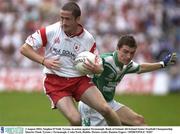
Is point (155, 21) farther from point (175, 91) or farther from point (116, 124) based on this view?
point (116, 124)

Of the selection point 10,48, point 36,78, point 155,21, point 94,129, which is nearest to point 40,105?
point 36,78

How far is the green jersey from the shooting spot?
499 inches

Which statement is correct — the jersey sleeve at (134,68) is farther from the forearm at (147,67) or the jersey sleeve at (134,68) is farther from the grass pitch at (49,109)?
the grass pitch at (49,109)

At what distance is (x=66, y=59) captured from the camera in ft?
40.1

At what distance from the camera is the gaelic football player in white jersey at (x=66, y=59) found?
1196 centimetres

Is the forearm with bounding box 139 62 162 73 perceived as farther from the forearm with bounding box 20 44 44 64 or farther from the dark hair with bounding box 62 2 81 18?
the forearm with bounding box 20 44 44 64

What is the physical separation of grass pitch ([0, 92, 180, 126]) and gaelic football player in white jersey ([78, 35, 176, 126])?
5103mm

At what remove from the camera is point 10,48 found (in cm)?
2778

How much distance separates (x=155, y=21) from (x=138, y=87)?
3302mm

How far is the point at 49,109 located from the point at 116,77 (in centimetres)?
989

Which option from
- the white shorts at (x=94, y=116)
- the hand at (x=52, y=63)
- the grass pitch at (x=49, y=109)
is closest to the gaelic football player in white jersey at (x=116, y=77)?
the white shorts at (x=94, y=116)

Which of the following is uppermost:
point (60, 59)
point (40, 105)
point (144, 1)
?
point (144, 1)

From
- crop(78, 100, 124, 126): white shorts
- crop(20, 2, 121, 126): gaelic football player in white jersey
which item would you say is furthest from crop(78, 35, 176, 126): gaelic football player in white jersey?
crop(20, 2, 121, 126): gaelic football player in white jersey

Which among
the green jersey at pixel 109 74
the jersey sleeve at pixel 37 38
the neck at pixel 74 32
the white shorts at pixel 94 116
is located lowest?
the white shorts at pixel 94 116
